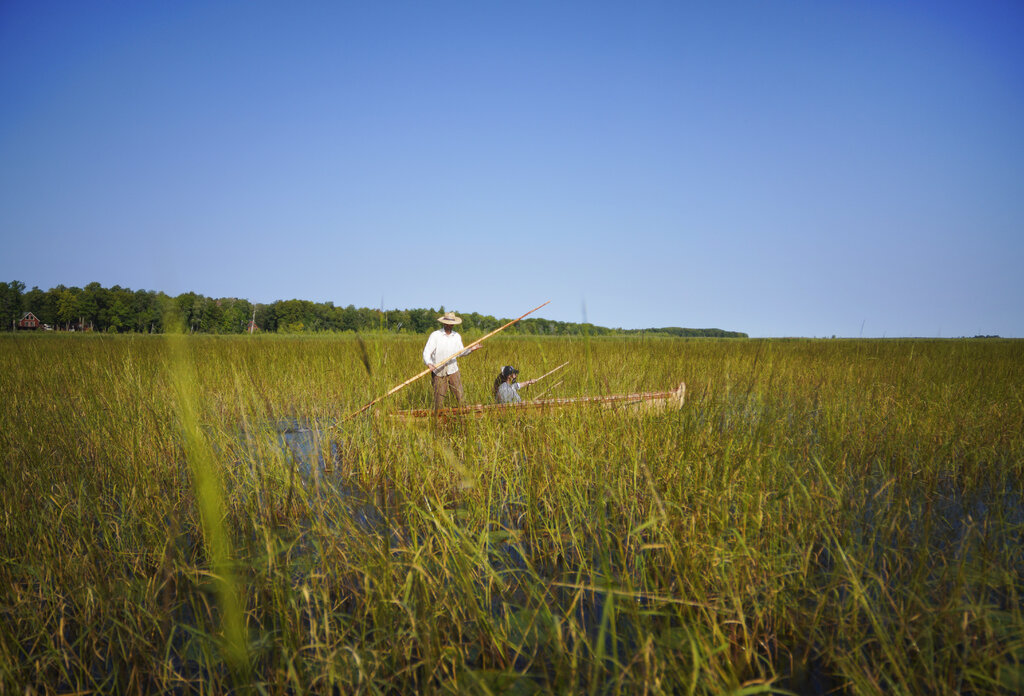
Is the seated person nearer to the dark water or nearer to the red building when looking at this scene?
the dark water

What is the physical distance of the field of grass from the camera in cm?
157

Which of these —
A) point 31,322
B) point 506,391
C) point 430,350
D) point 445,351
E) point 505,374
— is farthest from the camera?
point 31,322

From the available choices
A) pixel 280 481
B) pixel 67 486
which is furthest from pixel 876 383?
pixel 67 486

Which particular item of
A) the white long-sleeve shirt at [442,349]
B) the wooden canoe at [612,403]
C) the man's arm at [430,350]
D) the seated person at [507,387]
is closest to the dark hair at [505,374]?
the seated person at [507,387]

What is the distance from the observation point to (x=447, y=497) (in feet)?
11.5

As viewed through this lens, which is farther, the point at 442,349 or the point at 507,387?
the point at 442,349

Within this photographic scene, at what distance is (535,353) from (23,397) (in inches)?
304

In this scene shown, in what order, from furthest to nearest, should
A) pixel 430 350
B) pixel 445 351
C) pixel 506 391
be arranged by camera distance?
pixel 445 351 → pixel 430 350 → pixel 506 391

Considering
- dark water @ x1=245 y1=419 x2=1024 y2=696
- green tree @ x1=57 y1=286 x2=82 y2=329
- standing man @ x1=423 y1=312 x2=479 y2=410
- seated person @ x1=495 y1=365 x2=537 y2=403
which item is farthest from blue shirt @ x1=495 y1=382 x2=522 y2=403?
green tree @ x1=57 y1=286 x2=82 y2=329

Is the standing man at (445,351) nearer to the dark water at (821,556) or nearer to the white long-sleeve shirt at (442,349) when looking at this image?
the white long-sleeve shirt at (442,349)

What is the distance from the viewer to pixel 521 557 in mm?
2703

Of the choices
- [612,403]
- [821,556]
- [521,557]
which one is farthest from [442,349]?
[821,556]

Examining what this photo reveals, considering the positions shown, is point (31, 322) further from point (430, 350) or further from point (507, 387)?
point (507, 387)

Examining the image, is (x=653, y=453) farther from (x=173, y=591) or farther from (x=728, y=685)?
(x=173, y=591)
